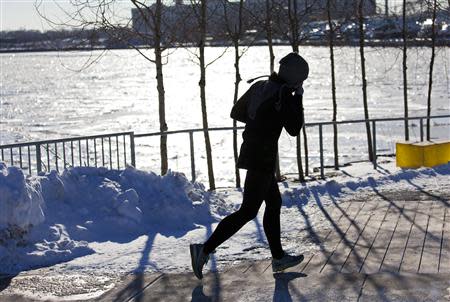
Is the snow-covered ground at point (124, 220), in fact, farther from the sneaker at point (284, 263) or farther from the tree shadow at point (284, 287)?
the tree shadow at point (284, 287)

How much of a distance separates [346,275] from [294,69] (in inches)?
65.8

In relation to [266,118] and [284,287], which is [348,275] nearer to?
[284,287]

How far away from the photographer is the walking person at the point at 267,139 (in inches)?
256

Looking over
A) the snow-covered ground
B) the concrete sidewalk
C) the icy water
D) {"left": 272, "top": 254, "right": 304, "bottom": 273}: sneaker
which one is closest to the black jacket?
{"left": 272, "top": 254, "right": 304, "bottom": 273}: sneaker

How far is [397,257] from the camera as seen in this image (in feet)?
23.4

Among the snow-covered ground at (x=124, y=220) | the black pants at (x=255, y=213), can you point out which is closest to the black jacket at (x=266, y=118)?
the black pants at (x=255, y=213)

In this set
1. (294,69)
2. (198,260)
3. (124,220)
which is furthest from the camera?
(124,220)

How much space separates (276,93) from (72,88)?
10392 cm

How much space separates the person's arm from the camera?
648 cm

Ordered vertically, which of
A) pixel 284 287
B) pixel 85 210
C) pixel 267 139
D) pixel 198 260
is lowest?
pixel 284 287

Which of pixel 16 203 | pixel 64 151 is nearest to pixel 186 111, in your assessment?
pixel 64 151

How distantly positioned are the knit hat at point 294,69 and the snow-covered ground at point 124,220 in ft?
5.86

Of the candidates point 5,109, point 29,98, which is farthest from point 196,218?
point 29,98

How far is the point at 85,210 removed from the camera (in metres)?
8.68
